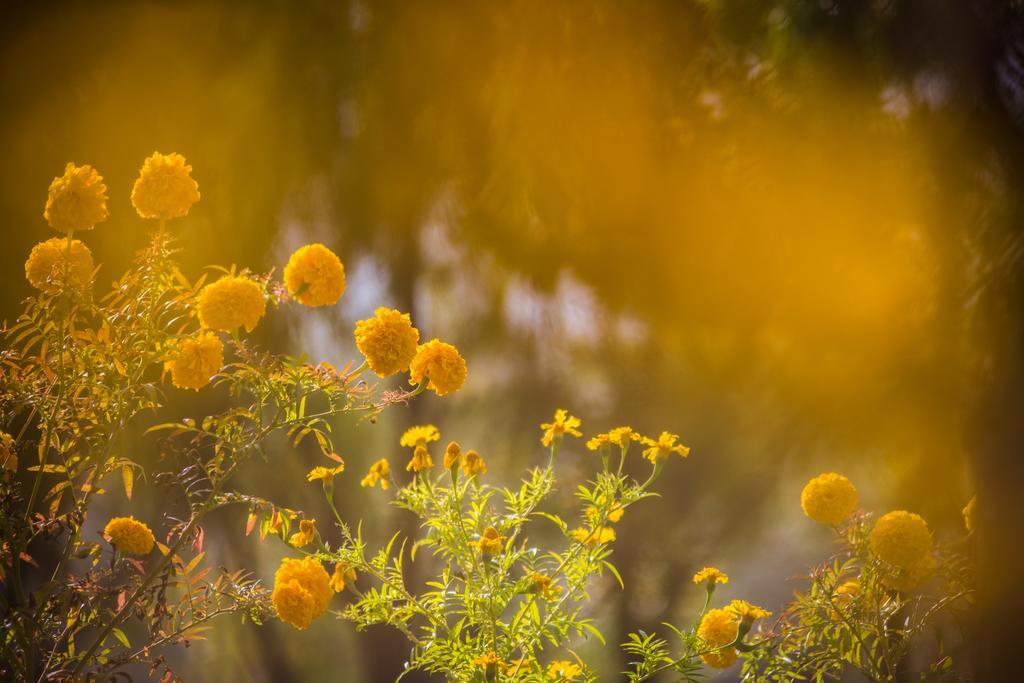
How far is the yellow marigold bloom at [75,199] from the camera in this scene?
0.91 meters

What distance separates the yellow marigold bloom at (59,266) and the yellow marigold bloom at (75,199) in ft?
0.11

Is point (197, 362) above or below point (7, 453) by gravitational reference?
above

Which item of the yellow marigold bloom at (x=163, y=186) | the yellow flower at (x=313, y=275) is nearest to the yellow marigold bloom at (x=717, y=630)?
the yellow flower at (x=313, y=275)

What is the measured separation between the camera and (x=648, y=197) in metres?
1.49

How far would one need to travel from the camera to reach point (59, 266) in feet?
3.10

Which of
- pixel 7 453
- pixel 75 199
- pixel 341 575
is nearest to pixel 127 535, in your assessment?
pixel 7 453

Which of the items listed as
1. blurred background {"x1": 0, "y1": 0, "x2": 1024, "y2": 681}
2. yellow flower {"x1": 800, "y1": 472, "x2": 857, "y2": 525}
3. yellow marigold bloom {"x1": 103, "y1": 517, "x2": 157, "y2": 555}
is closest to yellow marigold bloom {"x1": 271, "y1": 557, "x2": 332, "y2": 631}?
yellow marigold bloom {"x1": 103, "y1": 517, "x2": 157, "y2": 555}

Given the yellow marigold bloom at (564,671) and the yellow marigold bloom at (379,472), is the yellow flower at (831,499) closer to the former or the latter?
the yellow marigold bloom at (564,671)

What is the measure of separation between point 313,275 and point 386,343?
0.11m

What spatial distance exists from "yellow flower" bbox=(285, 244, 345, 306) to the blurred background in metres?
0.75

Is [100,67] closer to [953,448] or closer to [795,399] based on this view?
[795,399]

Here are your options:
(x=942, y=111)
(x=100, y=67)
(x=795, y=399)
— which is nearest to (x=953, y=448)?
(x=795, y=399)

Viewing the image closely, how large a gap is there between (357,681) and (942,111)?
5.57ft

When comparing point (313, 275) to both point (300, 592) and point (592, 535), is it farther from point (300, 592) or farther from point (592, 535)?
point (592, 535)
